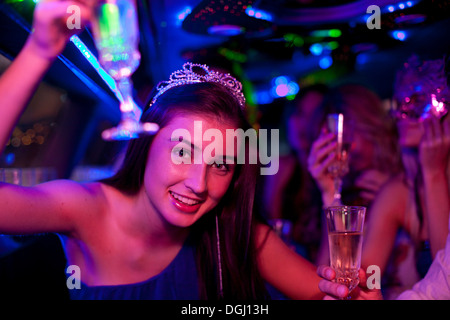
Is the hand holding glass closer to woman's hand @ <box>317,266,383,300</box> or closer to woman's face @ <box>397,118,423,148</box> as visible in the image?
woman's hand @ <box>317,266,383,300</box>

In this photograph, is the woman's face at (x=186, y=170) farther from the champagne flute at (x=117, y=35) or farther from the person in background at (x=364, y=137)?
the person in background at (x=364, y=137)

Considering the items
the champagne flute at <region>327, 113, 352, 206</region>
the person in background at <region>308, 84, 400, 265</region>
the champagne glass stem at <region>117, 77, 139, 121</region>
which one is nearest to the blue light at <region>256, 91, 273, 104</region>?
the person in background at <region>308, 84, 400, 265</region>

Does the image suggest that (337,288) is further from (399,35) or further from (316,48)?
(316,48)

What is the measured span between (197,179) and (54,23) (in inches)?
30.9

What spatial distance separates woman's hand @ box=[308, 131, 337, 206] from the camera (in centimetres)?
249

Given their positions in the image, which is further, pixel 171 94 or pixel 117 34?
pixel 171 94

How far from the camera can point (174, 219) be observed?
1.72 metres

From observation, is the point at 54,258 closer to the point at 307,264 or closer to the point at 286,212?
the point at 307,264

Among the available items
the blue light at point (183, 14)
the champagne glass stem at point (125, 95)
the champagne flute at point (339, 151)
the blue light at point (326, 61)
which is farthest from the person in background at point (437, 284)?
the blue light at point (326, 61)

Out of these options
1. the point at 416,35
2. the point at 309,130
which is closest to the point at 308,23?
the point at 416,35

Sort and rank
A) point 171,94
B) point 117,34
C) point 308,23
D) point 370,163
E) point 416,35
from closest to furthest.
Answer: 1. point 117,34
2. point 171,94
3. point 308,23
4. point 416,35
5. point 370,163

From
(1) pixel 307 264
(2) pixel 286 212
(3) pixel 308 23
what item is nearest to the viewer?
(1) pixel 307 264

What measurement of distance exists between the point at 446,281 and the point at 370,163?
6.25 ft
